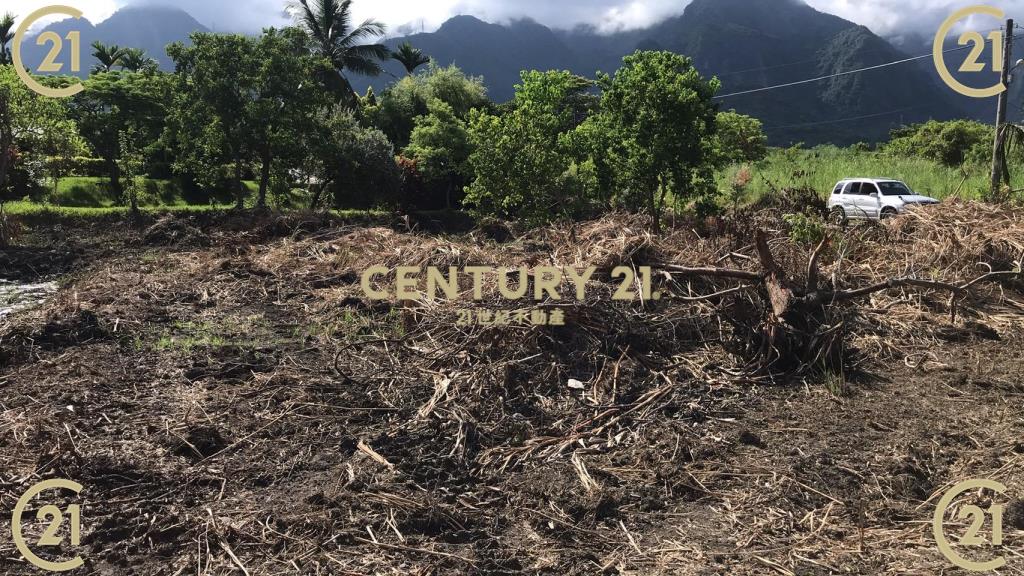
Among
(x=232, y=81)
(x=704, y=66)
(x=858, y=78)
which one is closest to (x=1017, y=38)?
(x=232, y=81)

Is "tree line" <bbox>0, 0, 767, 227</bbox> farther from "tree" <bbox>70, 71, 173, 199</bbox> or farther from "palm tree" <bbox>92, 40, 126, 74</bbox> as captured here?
"palm tree" <bbox>92, 40, 126, 74</bbox>

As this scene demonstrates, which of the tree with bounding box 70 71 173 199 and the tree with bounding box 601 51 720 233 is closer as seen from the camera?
the tree with bounding box 601 51 720 233

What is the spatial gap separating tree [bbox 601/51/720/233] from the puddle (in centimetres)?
834

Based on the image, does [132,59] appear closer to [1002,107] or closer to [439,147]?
[439,147]

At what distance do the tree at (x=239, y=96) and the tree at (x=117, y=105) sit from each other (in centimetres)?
108

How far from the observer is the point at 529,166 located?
11.1 metres

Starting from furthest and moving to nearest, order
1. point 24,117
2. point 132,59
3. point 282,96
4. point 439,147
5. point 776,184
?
point 132,59
point 439,147
point 776,184
point 282,96
point 24,117

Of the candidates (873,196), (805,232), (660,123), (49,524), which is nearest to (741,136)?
(873,196)

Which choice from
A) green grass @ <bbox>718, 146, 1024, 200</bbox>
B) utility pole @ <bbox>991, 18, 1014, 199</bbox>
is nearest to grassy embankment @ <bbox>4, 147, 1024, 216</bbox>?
green grass @ <bbox>718, 146, 1024, 200</bbox>

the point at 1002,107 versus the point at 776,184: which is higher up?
the point at 1002,107

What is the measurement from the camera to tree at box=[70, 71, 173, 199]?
1548cm

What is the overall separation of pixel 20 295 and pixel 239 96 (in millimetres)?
8661

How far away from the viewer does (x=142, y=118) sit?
54.1 feet

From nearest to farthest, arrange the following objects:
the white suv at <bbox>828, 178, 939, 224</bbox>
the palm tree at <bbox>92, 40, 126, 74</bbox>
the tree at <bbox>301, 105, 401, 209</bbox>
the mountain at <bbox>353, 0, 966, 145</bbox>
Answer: the white suv at <bbox>828, 178, 939, 224</bbox>, the tree at <bbox>301, 105, 401, 209</bbox>, the palm tree at <bbox>92, 40, 126, 74</bbox>, the mountain at <bbox>353, 0, 966, 145</bbox>
